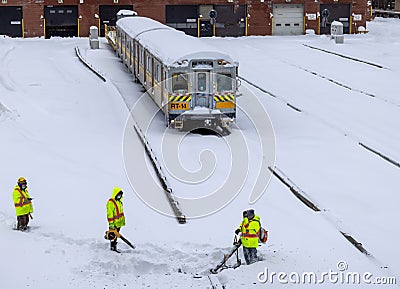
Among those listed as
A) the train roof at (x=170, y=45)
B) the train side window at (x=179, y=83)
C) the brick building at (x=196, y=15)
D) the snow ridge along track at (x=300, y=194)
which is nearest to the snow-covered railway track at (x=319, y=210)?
the snow ridge along track at (x=300, y=194)

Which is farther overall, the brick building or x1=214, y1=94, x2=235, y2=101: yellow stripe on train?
the brick building

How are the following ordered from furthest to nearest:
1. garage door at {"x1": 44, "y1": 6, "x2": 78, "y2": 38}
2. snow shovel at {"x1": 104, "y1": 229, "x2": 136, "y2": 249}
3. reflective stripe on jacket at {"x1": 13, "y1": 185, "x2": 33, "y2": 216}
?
garage door at {"x1": 44, "y1": 6, "x2": 78, "y2": 38} → reflective stripe on jacket at {"x1": 13, "y1": 185, "x2": 33, "y2": 216} → snow shovel at {"x1": 104, "y1": 229, "x2": 136, "y2": 249}

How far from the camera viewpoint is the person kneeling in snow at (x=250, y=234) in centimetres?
1342

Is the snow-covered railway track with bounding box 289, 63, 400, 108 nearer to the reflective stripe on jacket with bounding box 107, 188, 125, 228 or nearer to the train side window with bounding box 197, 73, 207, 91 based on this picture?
the train side window with bounding box 197, 73, 207, 91

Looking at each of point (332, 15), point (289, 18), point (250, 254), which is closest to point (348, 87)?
point (250, 254)

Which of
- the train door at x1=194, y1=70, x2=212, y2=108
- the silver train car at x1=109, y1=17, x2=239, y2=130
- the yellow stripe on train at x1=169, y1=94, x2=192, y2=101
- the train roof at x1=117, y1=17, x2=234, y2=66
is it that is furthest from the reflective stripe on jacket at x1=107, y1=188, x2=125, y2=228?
the train door at x1=194, y1=70, x2=212, y2=108

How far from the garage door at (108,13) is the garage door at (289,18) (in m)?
10.6

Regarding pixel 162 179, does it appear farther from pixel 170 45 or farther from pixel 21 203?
pixel 170 45

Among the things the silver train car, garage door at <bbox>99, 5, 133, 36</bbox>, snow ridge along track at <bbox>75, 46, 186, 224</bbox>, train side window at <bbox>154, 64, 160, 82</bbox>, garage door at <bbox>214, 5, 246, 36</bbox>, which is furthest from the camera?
garage door at <bbox>214, 5, 246, 36</bbox>

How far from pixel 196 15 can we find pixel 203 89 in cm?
2969

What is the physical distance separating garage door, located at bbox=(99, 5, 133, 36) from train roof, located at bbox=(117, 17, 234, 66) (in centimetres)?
1668

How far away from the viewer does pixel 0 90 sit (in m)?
30.5

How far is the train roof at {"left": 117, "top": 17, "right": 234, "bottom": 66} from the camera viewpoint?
962 inches

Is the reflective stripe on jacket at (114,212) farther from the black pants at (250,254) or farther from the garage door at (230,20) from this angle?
the garage door at (230,20)
